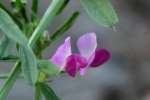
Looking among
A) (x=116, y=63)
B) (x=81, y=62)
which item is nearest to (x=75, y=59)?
(x=81, y=62)

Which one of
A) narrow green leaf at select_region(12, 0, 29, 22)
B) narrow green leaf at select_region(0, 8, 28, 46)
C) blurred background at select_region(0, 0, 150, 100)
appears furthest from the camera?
blurred background at select_region(0, 0, 150, 100)

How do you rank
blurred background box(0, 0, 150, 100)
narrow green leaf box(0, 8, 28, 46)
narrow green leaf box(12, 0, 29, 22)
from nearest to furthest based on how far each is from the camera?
narrow green leaf box(0, 8, 28, 46) → narrow green leaf box(12, 0, 29, 22) → blurred background box(0, 0, 150, 100)

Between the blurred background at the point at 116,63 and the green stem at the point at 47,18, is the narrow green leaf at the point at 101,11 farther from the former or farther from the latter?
the blurred background at the point at 116,63

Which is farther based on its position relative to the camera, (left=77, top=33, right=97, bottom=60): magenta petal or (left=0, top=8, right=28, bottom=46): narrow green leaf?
(left=77, top=33, right=97, bottom=60): magenta petal

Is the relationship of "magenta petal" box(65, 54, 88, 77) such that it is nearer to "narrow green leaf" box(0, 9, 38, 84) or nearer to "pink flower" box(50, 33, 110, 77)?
"pink flower" box(50, 33, 110, 77)

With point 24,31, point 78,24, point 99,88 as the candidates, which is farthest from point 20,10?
point 78,24

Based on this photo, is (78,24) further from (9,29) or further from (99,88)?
(9,29)

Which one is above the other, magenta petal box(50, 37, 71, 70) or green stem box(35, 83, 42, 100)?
magenta petal box(50, 37, 71, 70)

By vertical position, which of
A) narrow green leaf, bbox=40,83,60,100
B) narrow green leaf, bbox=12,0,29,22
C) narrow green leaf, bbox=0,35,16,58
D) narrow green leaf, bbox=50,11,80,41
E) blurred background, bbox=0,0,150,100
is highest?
narrow green leaf, bbox=12,0,29,22

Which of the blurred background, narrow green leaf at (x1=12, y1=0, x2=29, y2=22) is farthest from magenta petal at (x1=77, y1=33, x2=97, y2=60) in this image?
the blurred background
